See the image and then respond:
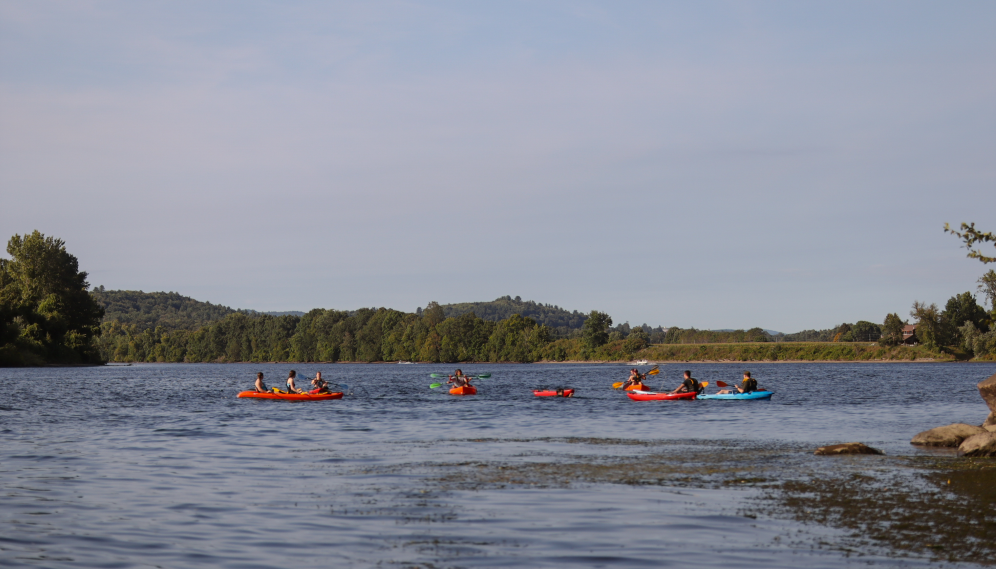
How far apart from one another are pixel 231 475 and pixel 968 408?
36090 mm

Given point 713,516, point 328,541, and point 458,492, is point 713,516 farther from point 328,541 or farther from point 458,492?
point 328,541

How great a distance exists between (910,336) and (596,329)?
63769 mm

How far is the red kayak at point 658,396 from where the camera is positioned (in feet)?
159

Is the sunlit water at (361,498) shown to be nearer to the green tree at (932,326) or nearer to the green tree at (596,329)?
the green tree at (932,326)

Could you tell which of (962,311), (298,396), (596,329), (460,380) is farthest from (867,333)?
(298,396)

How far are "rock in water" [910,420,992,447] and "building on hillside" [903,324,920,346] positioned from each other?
150149 mm

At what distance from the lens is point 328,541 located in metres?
13.0

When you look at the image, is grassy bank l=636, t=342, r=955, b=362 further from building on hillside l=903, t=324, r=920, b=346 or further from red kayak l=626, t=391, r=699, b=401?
red kayak l=626, t=391, r=699, b=401

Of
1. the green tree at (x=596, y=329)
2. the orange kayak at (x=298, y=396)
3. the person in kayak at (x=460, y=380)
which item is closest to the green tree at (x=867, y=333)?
the green tree at (x=596, y=329)

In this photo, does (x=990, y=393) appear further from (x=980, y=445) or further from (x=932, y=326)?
(x=932, y=326)

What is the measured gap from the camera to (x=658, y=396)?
49.7 meters

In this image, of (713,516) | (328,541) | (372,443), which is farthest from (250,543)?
(372,443)

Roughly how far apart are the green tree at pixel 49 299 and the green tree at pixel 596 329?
4019 inches

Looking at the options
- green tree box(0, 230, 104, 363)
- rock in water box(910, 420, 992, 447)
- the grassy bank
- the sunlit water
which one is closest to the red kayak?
the sunlit water
